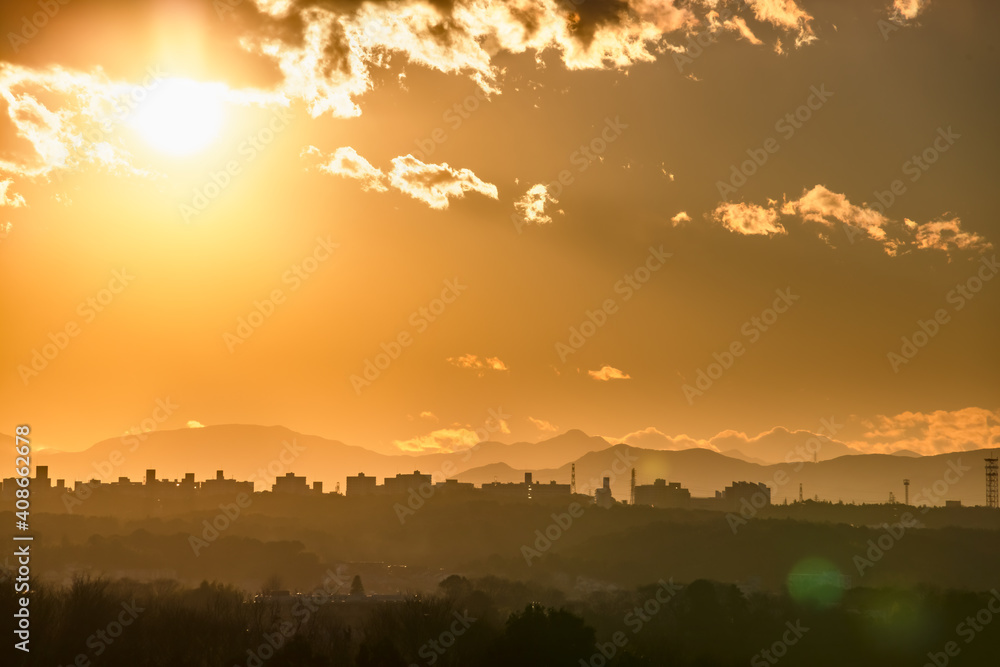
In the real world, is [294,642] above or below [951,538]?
below

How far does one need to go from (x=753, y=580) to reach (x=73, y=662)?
369ft

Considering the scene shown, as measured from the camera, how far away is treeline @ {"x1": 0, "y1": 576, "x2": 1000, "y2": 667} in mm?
65562

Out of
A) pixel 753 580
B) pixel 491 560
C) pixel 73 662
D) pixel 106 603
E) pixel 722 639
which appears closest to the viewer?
pixel 73 662

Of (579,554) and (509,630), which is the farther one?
(579,554)

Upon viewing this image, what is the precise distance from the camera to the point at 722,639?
289 ft

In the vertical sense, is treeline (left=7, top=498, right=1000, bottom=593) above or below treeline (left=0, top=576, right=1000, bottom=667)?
above

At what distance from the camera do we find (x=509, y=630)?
6788cm

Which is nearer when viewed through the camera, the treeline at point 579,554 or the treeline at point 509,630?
the treeline at point 509,630

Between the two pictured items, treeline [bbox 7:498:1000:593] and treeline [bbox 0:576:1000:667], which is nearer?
treeline [bbox 0:576:1000:667]

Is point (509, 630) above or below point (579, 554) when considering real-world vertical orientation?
below

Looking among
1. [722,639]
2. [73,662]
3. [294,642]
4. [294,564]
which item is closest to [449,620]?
[294,642]

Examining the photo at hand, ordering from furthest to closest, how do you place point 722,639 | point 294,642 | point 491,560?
point 491,560
point 722,639
point 294,642

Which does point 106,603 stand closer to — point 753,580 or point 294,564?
point 294,564

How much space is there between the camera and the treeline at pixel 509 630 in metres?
65.6
